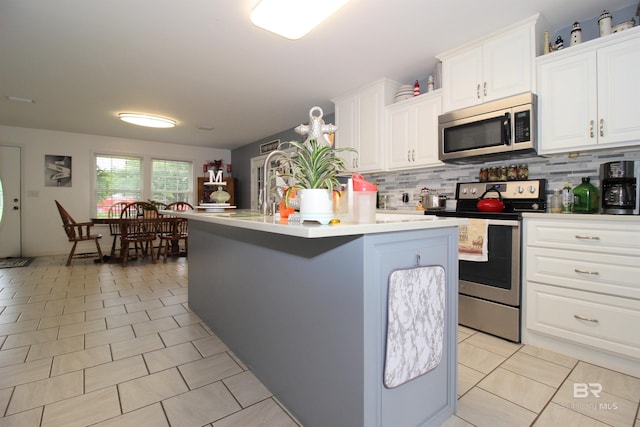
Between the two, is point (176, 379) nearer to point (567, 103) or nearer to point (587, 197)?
point (587, 197)

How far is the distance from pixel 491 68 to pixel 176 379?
10.00ft

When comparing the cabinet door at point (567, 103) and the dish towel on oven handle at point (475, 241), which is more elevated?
the cabinet door at point (567, 103)

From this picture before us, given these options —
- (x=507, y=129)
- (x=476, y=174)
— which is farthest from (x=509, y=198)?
(x=507, y=129)

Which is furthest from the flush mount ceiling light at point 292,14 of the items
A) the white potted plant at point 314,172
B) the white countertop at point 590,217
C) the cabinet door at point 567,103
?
the white countertop at point 590,217

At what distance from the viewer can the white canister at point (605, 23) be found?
201 centimetres

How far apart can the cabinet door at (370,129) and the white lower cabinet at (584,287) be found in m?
1.67

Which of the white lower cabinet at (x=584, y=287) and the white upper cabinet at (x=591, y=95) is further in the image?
the white upper cabinet at (x=591, y=95)

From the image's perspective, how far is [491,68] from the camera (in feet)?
8.02

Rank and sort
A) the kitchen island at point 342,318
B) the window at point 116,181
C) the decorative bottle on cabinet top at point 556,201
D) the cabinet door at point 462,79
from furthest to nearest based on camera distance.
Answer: the window at point 116,181, the cabinet door at point 462,79, the decorative bottle on cabinet top at point 556,201, the kitchen island at point 342,318

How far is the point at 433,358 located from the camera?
1.27m

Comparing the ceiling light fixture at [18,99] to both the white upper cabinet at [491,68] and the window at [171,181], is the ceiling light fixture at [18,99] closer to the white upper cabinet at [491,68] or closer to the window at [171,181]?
the window at [171,181]

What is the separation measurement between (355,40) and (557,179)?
193 centimetres

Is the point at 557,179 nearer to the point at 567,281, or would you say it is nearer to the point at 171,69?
the point at 567,281

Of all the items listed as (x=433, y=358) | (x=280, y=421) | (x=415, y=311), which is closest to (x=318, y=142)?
(x=415, y=311)
